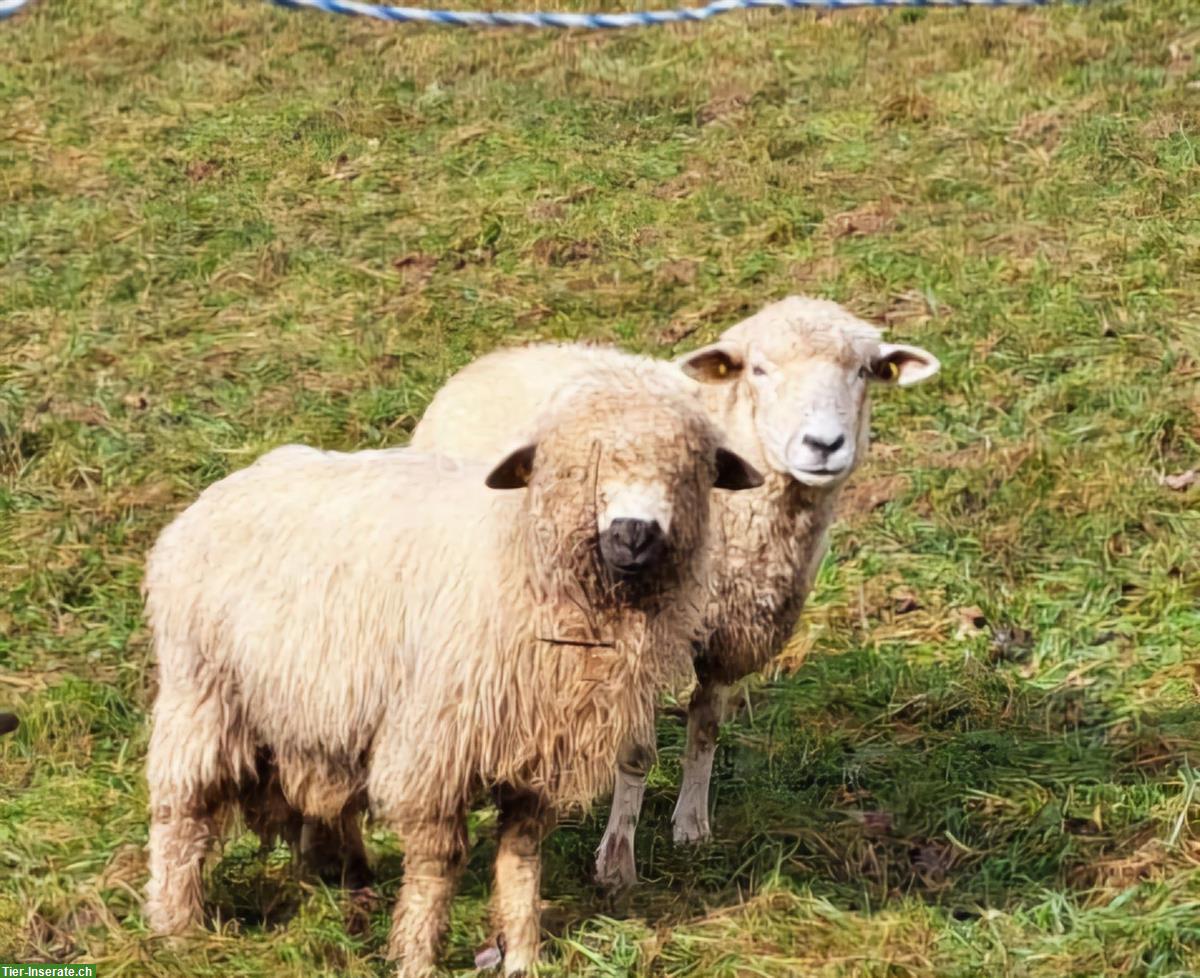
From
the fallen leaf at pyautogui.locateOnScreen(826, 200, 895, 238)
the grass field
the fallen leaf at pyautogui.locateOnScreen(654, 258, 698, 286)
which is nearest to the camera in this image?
the grass field

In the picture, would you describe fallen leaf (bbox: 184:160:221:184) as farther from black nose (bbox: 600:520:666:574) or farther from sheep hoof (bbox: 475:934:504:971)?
black nose (bbox: 600:520:666:574)

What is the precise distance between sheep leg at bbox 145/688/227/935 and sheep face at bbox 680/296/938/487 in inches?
73.1

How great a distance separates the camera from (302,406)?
338 inches

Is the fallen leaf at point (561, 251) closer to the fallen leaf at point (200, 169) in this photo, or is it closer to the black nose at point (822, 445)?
the fallen leaf at point (200, 169)

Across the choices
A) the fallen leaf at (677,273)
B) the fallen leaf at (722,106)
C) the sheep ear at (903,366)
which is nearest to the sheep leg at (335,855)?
the sheep ear at (903,366)

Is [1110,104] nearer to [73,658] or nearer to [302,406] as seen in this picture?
[302,406]

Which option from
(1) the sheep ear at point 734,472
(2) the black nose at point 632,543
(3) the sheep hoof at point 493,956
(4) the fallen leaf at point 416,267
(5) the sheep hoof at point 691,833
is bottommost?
(5) the sheep hoof at point 691,833

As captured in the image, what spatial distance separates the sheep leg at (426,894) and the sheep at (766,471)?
2.75ft

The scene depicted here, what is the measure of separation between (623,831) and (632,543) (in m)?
1.56

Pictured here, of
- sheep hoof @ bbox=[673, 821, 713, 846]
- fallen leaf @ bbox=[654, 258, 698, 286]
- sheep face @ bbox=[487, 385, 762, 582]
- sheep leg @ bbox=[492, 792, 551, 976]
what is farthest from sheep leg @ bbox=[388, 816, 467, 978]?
fallen leaf @ bbox=[654, 258, 698, 286]

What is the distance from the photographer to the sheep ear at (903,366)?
5.52m

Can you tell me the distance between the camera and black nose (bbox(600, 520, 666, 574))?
394cm

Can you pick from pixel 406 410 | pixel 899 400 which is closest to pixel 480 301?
pixel 406 410

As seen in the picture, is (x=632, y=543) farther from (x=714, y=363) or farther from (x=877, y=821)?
(x=877, y=821)
